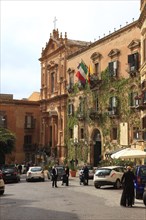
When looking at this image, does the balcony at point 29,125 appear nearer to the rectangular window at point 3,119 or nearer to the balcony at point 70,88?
the rectangular window at point 3,119

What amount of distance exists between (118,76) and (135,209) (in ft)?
98.2

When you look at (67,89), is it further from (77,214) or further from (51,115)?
(77,214)

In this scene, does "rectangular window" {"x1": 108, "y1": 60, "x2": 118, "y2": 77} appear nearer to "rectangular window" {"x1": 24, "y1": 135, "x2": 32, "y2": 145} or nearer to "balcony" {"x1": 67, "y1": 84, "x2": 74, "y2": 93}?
"balcony" {"x1": 67, "y1": 84, "x2": 74, "y2": 93}

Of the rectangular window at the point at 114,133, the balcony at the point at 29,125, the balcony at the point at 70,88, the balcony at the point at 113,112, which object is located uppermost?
the balcony at the point at 70,88

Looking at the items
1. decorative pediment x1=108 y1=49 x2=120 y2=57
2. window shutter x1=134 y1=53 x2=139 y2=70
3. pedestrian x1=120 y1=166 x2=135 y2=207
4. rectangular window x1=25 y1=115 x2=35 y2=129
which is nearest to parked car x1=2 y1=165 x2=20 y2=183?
window shutter x1=134 y1=53 x2=139 y2=70

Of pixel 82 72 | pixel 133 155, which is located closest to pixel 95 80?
pixel 82 72

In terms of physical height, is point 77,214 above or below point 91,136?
below

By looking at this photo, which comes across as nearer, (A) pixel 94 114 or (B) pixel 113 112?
(B) pixel 113 112

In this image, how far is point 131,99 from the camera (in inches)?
1666

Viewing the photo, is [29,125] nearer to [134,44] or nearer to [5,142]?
[5,142]

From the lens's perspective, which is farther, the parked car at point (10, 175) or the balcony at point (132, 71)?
the balcony at point (132, 71)

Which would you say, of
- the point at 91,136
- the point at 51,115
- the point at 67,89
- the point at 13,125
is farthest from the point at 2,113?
the point at 91,136

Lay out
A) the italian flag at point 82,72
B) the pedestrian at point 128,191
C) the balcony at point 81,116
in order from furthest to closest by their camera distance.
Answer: the balcony at point 81,116 → the italian flag at point 82,72 → the pedestrian at point 128,191

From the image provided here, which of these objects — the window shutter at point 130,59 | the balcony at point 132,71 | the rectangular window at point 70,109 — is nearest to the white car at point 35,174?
the balcony at point 132,71
